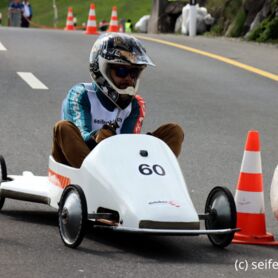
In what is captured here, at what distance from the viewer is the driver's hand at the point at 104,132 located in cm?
838

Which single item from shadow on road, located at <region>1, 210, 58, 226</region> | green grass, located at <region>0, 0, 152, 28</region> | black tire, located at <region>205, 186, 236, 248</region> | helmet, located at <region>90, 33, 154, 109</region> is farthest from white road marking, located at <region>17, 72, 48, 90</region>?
green grass, located at <region>0, 0, 152, 28</region>

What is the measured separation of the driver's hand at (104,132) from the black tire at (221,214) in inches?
32.7

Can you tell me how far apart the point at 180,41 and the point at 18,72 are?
8.94m

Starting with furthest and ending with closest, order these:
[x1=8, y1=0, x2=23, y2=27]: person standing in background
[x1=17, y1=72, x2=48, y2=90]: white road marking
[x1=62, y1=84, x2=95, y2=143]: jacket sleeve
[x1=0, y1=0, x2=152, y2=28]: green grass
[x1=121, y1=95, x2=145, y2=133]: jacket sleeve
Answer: [x1=0, y1=0, x2=152, y2=28]: green grass, [x1=8, y1=0, x2=23, y2=27]: person standing in background, [x1=17, y1=72, x2=48, y2=90]: white road marking, [x1=121, y1=95, x2=145, y2=133]: jacket sleeve, [x1=62, y1=84, x2=95, y2=143]: jacket sleeve

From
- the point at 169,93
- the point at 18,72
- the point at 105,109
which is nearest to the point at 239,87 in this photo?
the point at 169,93

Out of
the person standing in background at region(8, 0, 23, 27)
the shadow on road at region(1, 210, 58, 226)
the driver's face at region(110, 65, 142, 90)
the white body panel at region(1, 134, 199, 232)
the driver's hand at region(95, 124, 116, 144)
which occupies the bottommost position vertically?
the person standing in background at region(8, 0, 23, 27)

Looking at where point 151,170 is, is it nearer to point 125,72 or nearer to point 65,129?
point 65,129

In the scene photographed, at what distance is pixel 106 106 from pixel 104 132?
558 millimetres

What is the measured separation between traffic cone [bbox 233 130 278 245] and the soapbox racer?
16.8 inches

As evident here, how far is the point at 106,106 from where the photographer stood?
891 cm

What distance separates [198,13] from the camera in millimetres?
34281

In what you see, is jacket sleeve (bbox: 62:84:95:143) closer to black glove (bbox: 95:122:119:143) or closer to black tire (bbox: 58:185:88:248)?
black glove (bbox: 95:122:119:143)

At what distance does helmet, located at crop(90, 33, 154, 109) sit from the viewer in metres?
8.58

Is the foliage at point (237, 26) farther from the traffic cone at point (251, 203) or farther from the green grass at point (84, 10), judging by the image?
the green grass at point (84, 10)
